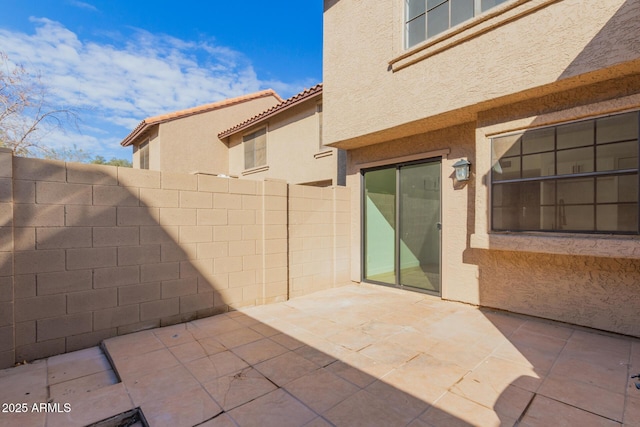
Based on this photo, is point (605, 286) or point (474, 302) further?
point (474, 302)

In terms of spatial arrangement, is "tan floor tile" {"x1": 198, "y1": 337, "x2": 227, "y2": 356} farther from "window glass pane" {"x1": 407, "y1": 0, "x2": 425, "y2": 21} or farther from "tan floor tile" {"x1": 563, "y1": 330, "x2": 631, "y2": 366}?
"window glass pane" {"x1": 407, "y1": 0, "x2": 425, "y2": 21}

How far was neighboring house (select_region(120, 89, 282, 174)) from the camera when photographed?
1227 centimetres

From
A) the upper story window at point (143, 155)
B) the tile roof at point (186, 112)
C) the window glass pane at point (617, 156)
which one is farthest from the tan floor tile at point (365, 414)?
the upper story window at point (143, 155)

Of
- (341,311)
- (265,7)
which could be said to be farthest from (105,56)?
(341,311)

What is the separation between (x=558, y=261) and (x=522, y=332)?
1224 mm

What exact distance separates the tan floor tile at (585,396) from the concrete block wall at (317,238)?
4.40 metres

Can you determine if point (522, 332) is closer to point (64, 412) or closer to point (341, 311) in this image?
point (341, 311)

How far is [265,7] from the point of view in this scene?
1216 centimetres

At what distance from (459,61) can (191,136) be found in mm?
11327

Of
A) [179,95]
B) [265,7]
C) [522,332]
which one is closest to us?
[522,332]

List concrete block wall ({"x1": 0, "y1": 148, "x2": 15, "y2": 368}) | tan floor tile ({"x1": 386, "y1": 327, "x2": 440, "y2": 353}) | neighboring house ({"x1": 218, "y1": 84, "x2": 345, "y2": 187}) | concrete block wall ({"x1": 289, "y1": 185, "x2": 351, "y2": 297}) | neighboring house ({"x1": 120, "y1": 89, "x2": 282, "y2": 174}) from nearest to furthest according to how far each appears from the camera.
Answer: concrete block wall ({"x1": 0, "y1": 148, "x2": 15, "y2": 368}), tan floor tile ({"x1": 386, "y1": 327, "x2": 440, "y2": 353}), concrete block wall ({"x1": 289, "y1": 185, "x2": 351, "y2": 297}), neighboring house ({"x1": 218, "y1": 84, "x2": 345, "y2": 187}), neighboring house ({"x1": 120, "y1": 89, "x2": 282, "y2": 174})

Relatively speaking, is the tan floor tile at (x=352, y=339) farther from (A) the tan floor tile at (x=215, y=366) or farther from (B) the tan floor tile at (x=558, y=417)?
(B) the tan floor tile at (x=558, y=417)

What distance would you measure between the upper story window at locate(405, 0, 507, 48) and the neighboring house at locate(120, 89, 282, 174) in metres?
10.1

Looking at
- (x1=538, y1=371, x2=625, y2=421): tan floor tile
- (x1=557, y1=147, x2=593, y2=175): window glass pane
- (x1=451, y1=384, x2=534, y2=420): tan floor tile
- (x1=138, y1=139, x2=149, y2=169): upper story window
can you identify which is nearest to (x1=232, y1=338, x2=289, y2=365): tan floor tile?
(x1=451, y1=384, x2=534, y2=420): tan floor tile
